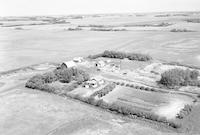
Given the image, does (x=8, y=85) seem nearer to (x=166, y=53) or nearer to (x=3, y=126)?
(x=3, y=126)

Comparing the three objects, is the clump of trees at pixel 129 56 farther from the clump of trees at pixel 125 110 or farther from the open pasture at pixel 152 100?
the clump of trees at pixel 125 110

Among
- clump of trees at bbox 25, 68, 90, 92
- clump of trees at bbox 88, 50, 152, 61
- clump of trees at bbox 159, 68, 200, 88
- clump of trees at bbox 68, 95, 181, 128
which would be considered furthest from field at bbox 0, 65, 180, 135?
clump of trees at bbox 88, 50, 152, 61

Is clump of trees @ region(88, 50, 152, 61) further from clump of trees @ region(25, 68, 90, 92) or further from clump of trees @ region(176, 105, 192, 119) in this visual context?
clump of trees @ region(176, 105, 192, 119)

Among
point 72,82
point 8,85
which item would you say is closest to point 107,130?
point 72,82

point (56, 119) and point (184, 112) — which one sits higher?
point (184, 112)

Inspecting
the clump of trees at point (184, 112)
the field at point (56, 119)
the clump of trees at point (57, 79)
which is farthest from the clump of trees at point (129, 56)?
the clump of trees at point (184, 112)

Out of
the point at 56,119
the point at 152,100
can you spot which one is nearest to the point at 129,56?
the point at 152,100

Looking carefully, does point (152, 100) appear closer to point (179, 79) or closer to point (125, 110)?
point (125, 110)
